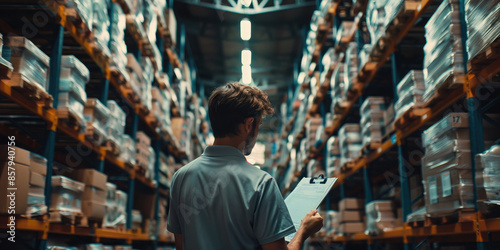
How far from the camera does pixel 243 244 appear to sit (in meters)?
2.03

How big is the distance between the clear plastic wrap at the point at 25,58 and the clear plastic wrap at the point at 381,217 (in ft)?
13.7

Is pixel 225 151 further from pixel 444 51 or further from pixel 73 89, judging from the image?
pixel 73 89

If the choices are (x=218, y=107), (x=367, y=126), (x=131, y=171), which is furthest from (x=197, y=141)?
(x=218, y=107)

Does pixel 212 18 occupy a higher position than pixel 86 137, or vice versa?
pixel 212 18

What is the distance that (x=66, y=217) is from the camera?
453 centimetres

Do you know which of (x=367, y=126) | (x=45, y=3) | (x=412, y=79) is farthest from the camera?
(x=367, y=126)

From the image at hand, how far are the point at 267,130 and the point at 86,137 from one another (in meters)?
25.5

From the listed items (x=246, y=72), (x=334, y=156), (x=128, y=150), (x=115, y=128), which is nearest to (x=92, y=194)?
(x=115, y=128)

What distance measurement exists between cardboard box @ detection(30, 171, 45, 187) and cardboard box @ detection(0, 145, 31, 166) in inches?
7.3

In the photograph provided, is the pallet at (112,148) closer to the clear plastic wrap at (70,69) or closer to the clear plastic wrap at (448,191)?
the clear plastic wrap at (70,69)

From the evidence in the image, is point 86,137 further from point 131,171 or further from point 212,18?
point 212,18

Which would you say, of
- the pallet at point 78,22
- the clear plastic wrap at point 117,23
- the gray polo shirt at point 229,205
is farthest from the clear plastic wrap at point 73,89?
the gray polo shirt at point 229,205

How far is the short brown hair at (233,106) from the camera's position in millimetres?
2135

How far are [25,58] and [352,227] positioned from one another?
212 inches
